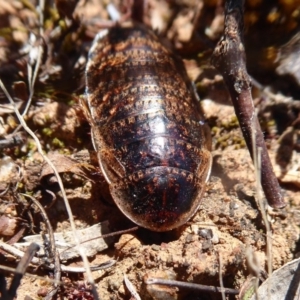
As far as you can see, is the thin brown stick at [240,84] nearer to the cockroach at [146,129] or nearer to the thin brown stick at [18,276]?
the cockroach at [146,129]

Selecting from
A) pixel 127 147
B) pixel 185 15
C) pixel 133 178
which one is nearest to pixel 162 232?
pixel 133 178

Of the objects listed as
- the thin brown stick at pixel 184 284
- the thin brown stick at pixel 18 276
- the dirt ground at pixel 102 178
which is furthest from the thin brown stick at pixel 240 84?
the thin brown stick at pixel 18 276

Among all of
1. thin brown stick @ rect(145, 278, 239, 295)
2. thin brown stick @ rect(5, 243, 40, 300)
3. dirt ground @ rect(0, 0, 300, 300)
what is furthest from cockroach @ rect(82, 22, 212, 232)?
thin brown stick @ rect(5, 243, 40, 300)

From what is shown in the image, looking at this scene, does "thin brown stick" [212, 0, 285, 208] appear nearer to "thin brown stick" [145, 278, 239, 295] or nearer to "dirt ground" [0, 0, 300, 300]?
"dirt ground" [0, 0, 300, 300]

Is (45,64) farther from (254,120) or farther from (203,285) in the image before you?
(203,285)

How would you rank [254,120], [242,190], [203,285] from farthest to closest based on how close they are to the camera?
1. [242,190]
2. [254,120]
3. [203,285]

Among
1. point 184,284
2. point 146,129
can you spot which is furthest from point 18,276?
point 146,129
